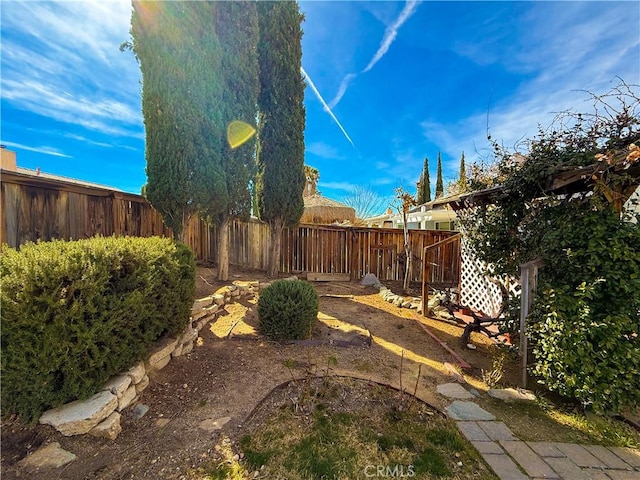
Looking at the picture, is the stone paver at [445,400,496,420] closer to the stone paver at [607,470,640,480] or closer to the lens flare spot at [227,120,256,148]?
the stone paver at [607,470,640,480]

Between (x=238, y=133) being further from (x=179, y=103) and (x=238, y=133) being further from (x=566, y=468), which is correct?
(x=566, y=468)

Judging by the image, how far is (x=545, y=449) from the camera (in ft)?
6.55

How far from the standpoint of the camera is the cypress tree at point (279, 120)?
692cm

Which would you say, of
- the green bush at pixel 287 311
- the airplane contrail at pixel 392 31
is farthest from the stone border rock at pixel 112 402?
the airplane contrail at pixel 392 31

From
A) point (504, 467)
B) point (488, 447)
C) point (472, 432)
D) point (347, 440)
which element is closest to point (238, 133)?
point (347, 440)

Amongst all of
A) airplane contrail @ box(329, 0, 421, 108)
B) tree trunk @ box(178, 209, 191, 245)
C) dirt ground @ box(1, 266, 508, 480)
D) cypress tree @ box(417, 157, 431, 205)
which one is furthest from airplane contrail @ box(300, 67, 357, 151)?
cypress tree @ box(417, 157, 431, 205)

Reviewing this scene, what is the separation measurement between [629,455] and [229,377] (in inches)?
135

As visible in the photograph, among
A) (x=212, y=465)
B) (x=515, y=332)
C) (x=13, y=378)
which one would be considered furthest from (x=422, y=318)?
(x=13, y=378)

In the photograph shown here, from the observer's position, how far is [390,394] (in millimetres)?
2641

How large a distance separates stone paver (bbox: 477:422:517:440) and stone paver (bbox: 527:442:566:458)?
13 centimetres

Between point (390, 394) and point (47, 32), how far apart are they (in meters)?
5.80

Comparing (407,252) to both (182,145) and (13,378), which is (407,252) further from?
(13,378)

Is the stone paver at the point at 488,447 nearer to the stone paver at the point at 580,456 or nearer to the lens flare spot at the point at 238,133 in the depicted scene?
the stone paver at the point at 580,456

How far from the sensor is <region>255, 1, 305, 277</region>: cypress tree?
692 cm
